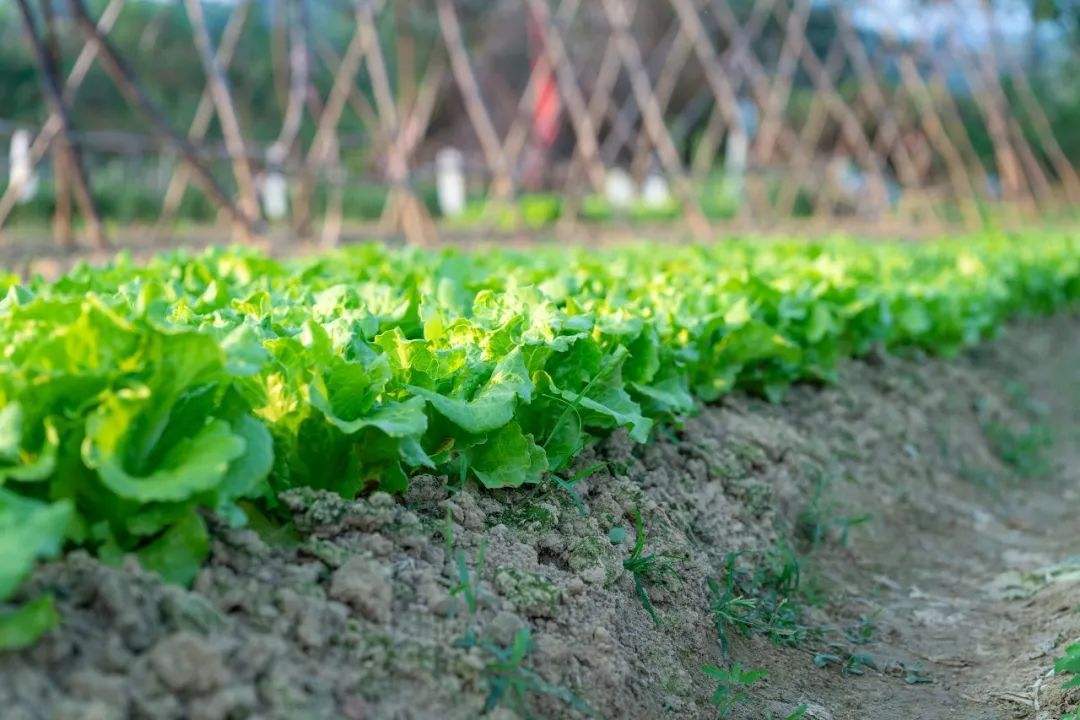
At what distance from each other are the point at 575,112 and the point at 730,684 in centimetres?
1183

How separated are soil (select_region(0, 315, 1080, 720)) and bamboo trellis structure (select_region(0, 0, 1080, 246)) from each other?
5.32 metres

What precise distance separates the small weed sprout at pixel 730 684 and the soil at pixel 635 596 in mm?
23

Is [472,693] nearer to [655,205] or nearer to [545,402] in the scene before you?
[545,402]

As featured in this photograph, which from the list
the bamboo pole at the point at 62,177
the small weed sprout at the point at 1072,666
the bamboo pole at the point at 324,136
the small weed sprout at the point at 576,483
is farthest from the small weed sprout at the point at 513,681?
the bamboo pole at the point at 324,136

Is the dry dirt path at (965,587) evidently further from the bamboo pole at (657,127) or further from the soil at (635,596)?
the bamboo pole at (657,127)

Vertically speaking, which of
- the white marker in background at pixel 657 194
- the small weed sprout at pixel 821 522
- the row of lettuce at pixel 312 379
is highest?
the row of lettuce at pixel 312 379

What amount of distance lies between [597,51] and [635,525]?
27.0 m

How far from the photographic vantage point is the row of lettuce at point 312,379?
2.02m

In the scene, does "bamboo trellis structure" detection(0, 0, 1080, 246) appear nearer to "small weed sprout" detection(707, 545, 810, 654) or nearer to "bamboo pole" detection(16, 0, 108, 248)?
"bamboo pole" detection(16, 0, 108, 248)

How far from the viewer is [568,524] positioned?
2.84 m

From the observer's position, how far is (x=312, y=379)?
2445 millimetres

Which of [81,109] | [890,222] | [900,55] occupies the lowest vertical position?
[81,109]

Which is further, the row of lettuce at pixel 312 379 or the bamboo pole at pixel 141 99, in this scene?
the bamboo pole at pixel 141 99

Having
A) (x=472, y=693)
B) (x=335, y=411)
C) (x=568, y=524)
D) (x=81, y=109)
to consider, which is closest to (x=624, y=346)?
(x=568, y=524)
